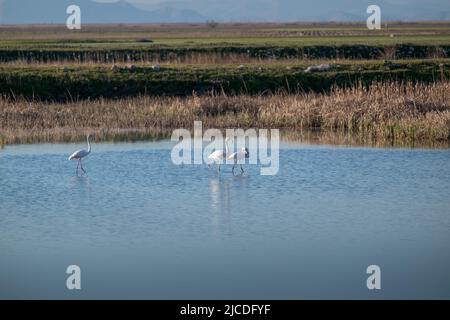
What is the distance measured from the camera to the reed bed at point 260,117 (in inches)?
826

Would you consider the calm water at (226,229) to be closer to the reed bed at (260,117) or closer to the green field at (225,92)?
the reed bed at (260,117)

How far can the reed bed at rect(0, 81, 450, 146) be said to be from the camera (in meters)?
21.0

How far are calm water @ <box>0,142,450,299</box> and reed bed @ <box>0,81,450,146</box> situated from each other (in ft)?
9.77

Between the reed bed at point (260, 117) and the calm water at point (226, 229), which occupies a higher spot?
the reed bed at point (260, 117)

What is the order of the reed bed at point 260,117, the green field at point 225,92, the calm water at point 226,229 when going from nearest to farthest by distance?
the calm water at point 226,229 < the reed bed at point 260,117 < the green field at point 225,92

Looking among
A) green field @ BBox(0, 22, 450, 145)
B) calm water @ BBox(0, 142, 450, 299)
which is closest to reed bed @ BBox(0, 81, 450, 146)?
green field @ BBox(0, 22, 450, 145)

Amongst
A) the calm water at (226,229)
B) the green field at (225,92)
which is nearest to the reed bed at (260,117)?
the green field at (225,92)

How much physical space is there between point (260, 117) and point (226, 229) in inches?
428

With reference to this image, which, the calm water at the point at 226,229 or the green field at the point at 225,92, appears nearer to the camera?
the calm water at the point at 226,229

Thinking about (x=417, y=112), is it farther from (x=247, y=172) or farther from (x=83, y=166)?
(x=83, y=166)

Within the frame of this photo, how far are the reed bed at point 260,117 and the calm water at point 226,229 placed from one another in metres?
2.98

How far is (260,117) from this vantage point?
23.0m

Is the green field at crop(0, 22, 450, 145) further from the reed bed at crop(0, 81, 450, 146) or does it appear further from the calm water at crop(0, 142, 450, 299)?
the calm water at crop(0, 142, 450, 299)
